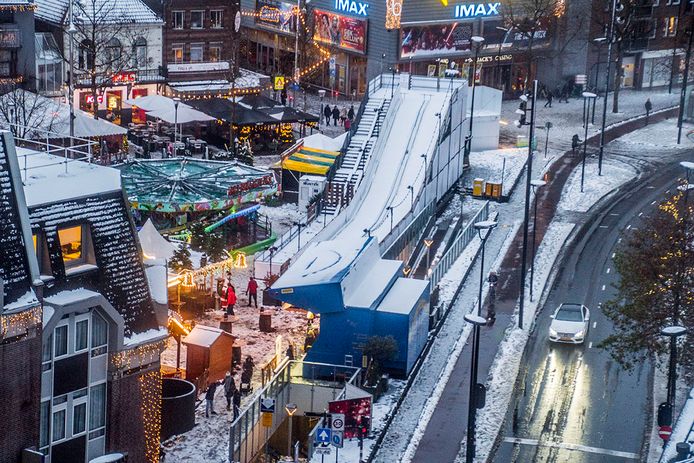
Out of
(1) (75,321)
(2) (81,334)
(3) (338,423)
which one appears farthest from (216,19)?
(1) (75,321)

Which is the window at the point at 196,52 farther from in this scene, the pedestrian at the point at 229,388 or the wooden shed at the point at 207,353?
the pedestrian at the point at 229,388

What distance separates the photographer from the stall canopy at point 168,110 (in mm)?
81000

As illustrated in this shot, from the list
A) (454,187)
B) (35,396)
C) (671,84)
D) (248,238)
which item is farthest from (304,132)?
(35,396)

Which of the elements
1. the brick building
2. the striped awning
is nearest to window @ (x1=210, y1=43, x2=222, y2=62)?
the striped awning

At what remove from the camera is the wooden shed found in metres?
48.9

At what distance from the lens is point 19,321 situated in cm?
3506

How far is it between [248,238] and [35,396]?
31444 millimetres

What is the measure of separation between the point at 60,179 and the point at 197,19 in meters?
57.2

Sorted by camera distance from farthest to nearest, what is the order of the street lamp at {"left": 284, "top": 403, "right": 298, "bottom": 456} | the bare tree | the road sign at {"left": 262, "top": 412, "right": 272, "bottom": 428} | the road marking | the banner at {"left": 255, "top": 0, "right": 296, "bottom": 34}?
the banner at {"left": 255, "top": 0, "right": 296, "bottom": 34}
the bare tree
the street lamp at {"left": 284, "top": 403, "right": 298, "bottom": 456}
the road marking
the road sign at {"left": 262, "top": 412, "right": 272, "bottom": 428}

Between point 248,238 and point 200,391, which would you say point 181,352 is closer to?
point 200,391

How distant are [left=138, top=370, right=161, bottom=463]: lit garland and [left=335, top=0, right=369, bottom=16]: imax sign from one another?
60.6 meters

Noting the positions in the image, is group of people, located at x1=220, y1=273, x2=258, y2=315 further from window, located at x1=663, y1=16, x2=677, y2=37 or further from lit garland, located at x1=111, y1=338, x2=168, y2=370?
window, located at x1=663, y1=16, x2=677, y2=37

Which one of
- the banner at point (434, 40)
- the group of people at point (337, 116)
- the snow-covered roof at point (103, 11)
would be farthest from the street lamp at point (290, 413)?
the banner at point (434, 40)

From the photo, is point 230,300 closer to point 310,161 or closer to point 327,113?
point 310,161
